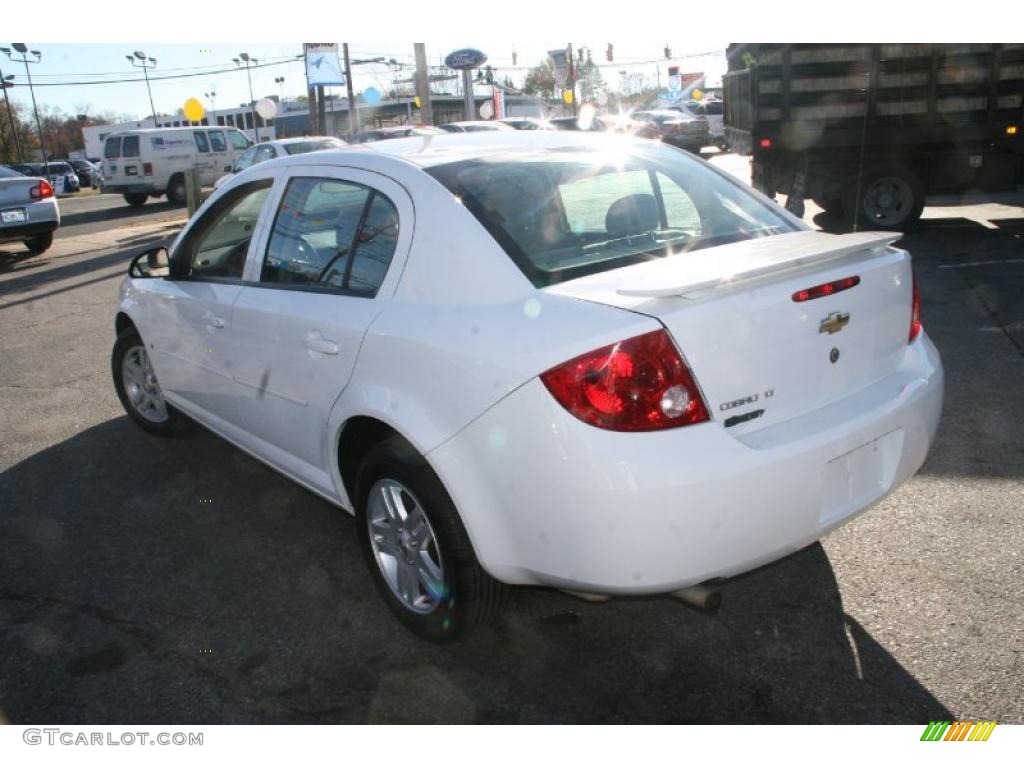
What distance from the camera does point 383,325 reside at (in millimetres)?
2848

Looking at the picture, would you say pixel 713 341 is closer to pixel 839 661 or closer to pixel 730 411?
pixel 730 411

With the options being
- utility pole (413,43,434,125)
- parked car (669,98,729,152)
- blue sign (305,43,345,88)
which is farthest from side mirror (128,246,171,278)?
Result: parked car (669,98,729,152)

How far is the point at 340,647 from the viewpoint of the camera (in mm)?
2990

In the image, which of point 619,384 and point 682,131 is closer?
point 619,384

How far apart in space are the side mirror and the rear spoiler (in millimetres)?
2810

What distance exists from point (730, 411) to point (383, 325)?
113cm

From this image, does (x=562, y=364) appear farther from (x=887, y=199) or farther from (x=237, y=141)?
(x=237, y=141)

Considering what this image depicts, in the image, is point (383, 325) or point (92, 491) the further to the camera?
point (92, 491)

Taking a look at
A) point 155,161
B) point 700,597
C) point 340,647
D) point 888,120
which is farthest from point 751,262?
point 155,161

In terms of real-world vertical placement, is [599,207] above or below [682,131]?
above

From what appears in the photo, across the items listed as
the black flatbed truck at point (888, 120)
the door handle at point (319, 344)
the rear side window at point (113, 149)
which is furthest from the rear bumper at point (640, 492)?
the rear side window at point (113, 149)

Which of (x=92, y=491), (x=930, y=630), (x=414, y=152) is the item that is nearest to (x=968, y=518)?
(x=930, y=630)

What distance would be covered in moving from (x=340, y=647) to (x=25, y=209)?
11909mm

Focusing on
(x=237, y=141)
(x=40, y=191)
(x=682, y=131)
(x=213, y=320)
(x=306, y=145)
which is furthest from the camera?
(x=682, y=131)
